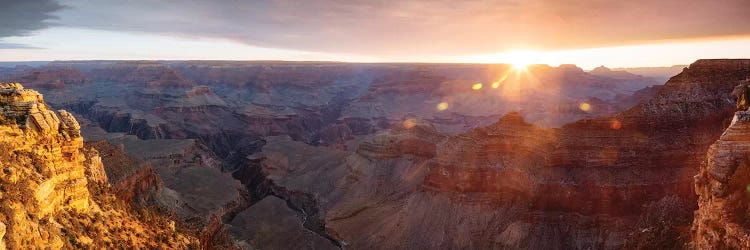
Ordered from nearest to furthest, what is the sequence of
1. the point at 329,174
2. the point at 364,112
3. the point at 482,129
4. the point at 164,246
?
the point at 164,246
the point at 482,129
the point at 329,174
the point at 364,112

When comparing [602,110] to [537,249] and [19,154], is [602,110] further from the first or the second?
[19,154]

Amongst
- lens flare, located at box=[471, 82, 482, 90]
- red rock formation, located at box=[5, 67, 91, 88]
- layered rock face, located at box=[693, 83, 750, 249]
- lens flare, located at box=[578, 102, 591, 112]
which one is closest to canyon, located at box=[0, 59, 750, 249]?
layered rock face, located at box=[693, 83, 750, 249]

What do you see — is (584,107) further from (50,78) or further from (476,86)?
(50,78)

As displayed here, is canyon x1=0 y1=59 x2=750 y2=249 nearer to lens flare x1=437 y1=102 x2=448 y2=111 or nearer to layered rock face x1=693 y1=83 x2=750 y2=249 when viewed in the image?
layered rock face x1=693 y1=83 x2=750 y2=249

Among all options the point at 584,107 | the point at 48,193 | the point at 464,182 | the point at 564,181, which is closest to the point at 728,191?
the point at 48,193

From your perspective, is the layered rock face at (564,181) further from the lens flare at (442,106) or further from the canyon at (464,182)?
the lens flare at (442,106)

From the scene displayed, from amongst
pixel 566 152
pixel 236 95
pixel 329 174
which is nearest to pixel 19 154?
pixel 566 152

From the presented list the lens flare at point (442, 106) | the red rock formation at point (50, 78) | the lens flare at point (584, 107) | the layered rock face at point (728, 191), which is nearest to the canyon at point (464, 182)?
the layered rock face at point (728, 191)
